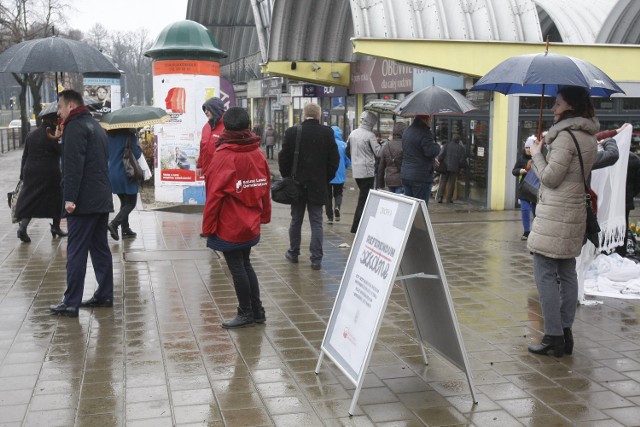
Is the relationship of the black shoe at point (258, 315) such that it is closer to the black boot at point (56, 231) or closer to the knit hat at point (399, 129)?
the black boot at point (56, 231)

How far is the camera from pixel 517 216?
1428 centimetres

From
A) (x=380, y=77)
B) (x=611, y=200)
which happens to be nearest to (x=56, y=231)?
(x=611, y=200)

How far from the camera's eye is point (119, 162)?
10430mm

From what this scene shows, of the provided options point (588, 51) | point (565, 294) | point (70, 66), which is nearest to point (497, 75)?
point (565, 294)

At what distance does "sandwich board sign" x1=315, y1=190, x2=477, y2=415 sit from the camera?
4.61 meters

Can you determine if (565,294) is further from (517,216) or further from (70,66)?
(517,216)

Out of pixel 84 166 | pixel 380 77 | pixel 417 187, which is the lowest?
pixel 417 187

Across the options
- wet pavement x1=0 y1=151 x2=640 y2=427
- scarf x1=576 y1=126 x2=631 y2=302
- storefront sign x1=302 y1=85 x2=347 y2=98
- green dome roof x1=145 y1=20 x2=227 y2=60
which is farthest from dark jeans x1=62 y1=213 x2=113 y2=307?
storefront sign x1=302 y1=85 x2=347 y2=98

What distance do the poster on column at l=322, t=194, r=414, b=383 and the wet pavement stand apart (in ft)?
0.94

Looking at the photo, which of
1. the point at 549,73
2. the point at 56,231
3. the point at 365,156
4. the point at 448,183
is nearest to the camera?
the point at 549,73

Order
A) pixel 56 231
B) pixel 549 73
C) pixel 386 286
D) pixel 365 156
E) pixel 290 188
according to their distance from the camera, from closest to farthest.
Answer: pixel 386 286, pixel 549 73, pixel 290 188, pixel 56 231, pixel 365 156

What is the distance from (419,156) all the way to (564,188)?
168 inches

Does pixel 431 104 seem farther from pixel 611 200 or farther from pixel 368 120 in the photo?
pixel 611 200

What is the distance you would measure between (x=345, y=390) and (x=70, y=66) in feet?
13.5
